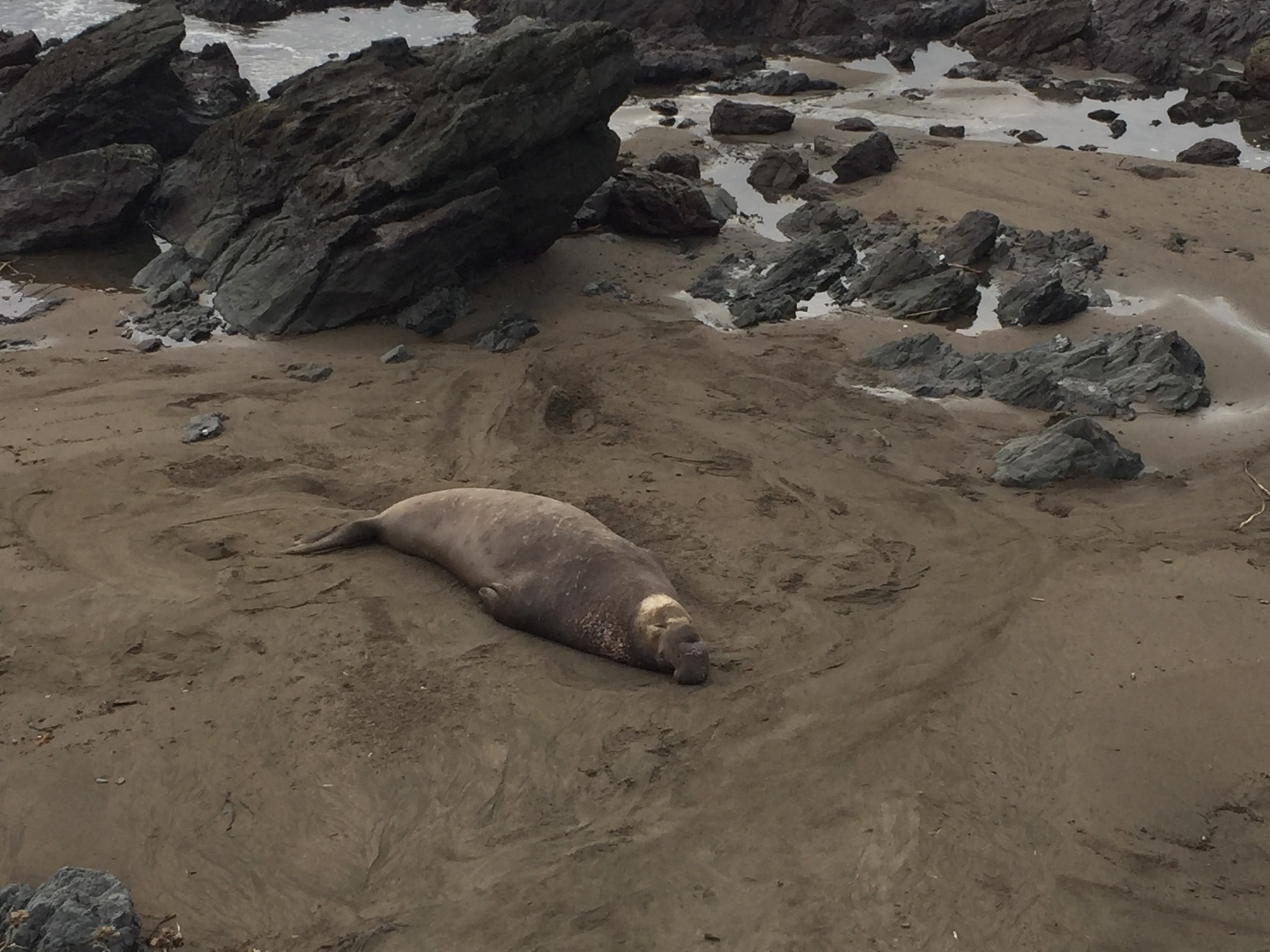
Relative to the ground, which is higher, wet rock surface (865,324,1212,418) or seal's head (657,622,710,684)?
seal's head (657,622,710,684)

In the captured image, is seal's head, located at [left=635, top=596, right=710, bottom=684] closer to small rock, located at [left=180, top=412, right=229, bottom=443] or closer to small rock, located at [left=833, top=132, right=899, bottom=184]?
small rock, located at [left=180, top=412, right=229, bottom=443]

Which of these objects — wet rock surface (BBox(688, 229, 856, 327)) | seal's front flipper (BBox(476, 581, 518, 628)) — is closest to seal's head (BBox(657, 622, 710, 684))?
seal's front flipper (BBox(476, 581, 518, 628))

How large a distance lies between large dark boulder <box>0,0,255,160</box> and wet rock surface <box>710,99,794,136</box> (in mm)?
7898

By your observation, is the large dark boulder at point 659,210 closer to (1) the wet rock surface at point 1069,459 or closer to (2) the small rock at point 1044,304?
(2) the small rock at point 1044,304

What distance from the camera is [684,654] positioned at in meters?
6.43

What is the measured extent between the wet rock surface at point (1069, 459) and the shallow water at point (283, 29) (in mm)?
18348

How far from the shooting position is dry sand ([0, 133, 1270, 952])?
5145mm

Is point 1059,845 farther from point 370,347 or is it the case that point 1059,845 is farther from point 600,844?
point 370,347

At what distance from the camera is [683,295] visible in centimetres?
1276

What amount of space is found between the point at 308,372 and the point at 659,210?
5.17 m

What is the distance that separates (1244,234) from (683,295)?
694cm

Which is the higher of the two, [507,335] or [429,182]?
[429,182]

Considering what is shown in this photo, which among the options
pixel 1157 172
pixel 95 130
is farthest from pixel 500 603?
pixel 1157 172

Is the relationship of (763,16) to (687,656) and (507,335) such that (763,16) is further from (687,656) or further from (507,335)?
(687,656)
